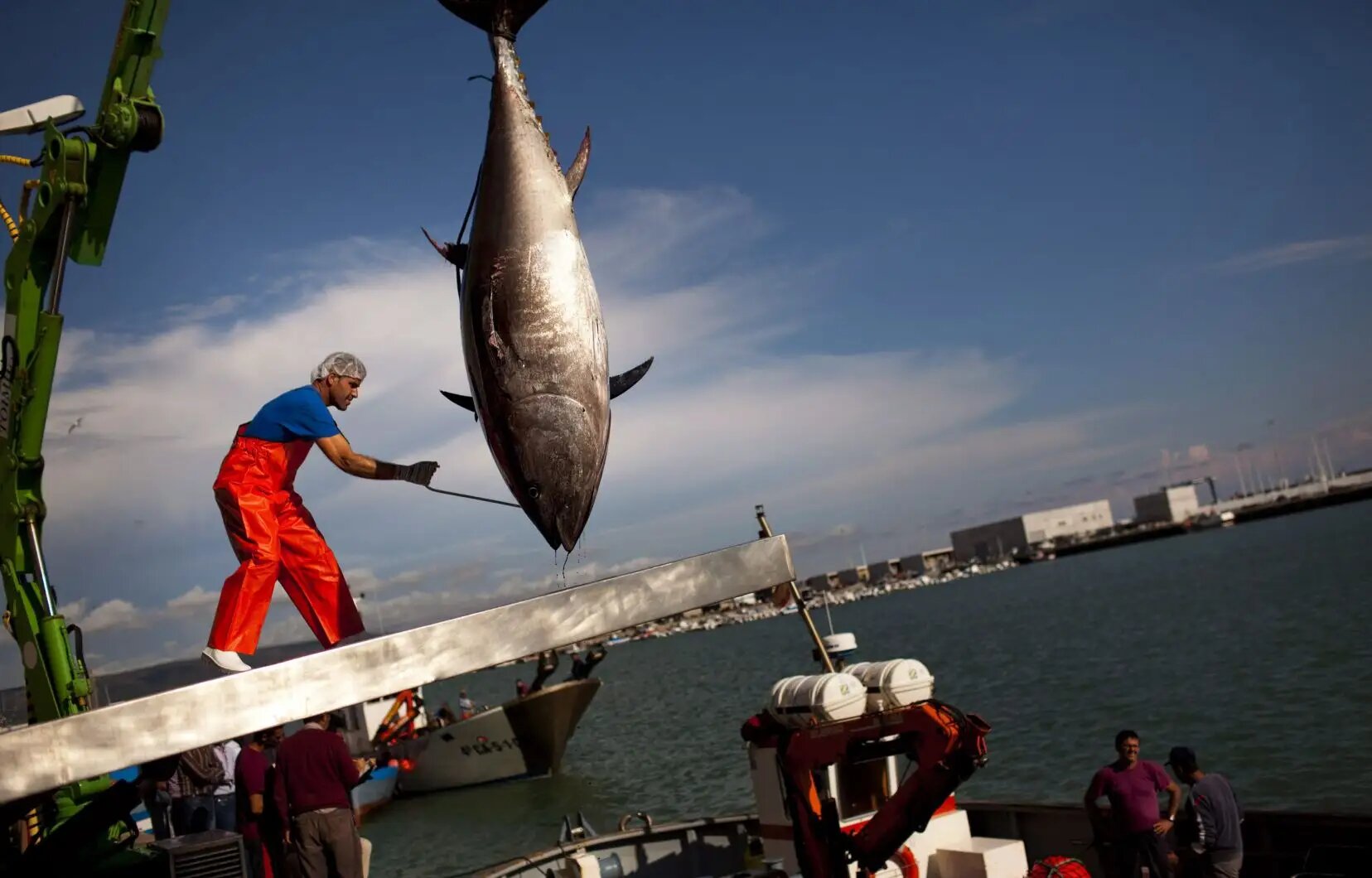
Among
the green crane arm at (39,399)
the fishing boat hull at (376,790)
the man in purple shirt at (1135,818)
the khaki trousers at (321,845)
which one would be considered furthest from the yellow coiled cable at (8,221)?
the fishing boat hull at (376,790)

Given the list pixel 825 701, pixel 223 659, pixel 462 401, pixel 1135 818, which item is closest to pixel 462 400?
pixel 462 401

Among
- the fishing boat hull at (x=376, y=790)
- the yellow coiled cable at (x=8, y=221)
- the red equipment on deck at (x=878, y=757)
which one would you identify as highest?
the yellow coiled cable at (x=8, y=221)

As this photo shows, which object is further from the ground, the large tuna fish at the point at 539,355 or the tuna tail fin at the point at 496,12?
the tuna tail fin at the point at 496,12

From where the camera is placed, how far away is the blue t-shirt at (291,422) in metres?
4.16

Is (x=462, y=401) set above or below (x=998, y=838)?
above

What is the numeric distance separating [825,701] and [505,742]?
3062 centimetres

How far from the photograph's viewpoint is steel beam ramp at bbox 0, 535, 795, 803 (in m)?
2.19

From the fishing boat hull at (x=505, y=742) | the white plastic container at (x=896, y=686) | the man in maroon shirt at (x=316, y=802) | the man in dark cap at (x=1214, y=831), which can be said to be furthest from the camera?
the fishing boat hull at (x=505, y=742)

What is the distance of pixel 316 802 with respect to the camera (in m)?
6.27

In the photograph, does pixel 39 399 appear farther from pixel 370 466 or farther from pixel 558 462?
pixel 558 462

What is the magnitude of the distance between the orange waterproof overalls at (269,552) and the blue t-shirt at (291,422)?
0.03 meters

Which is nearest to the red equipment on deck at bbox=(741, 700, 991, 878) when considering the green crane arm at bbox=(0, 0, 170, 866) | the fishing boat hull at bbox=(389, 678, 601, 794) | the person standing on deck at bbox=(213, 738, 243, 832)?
the green crane arm at bbox=(0, 0, 170, 866)

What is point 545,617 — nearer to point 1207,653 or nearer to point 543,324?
point 543,324

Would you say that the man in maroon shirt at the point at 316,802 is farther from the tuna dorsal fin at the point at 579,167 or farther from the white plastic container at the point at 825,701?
the tuna dorsal fin at the point at 579,167
